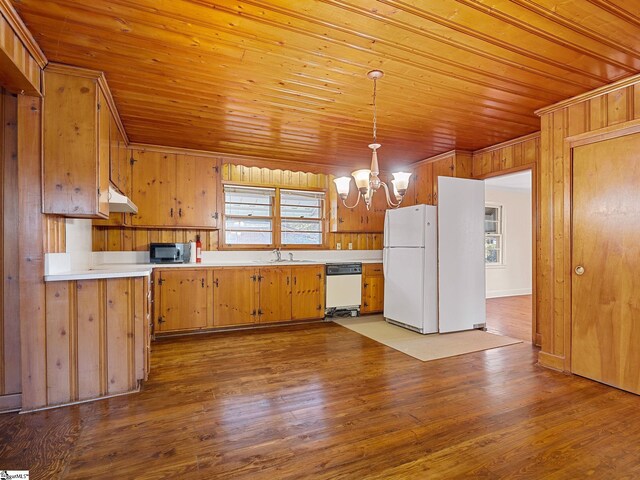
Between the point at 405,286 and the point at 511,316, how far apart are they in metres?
2.24

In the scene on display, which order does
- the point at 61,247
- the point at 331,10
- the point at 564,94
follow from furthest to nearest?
1. the point at 564,94
2. the point at 61,247
3. the point at 331,10

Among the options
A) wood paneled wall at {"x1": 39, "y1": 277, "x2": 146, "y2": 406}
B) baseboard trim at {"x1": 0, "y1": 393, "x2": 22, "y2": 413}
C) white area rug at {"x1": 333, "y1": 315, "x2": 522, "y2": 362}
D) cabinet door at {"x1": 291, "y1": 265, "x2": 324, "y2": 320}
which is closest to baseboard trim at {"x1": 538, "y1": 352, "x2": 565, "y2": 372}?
white area rug at {"x1": 333, "y1": 315, "x2": 522, "y2": 362}

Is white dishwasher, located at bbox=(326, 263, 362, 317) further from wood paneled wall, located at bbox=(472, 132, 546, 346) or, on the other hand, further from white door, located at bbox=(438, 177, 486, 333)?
wood paneled wall, located at bbox=(472, 132, 546, 346)

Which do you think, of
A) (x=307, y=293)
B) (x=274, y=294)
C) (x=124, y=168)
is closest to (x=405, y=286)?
(x=307, y=293)

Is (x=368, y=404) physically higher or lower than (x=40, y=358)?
lower

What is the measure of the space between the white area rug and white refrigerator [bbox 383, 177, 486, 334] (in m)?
0.16

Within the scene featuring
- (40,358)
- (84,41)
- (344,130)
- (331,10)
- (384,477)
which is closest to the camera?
(384,477)

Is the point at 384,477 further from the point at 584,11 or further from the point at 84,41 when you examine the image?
the point at 84,41

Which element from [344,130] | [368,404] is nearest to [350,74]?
[344,130]

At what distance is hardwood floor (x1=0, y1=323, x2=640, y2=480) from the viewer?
178 centimetres

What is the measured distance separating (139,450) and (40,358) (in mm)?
1104

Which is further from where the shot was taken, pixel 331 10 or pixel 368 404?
pixel 368 404

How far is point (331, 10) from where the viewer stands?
189cm

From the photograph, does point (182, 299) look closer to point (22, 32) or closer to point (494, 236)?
point (22, 32)
